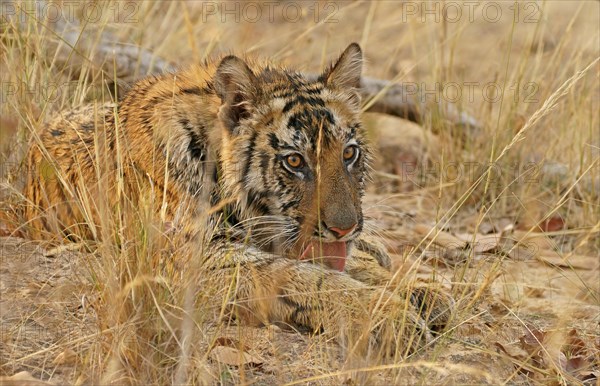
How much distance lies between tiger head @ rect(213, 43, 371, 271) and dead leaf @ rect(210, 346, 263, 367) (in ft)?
2.32

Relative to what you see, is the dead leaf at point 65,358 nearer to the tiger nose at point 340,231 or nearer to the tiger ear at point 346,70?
the tiger nose at point 340,231

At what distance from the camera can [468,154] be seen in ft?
21.6

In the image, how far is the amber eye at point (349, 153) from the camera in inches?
164

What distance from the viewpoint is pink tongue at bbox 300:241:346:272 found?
4123 mm

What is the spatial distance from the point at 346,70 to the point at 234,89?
66 centimetres

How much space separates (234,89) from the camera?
4.12 metres

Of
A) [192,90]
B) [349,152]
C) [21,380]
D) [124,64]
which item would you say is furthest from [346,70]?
[124,64]

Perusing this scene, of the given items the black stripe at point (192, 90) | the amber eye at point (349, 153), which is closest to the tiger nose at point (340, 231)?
the amber eye at point (349, 153)

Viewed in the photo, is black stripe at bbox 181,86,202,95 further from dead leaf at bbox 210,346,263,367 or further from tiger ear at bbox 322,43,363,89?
dead leaf at bbox 210,346,263,367

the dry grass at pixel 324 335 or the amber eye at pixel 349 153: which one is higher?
the amber eye at pixel 349 153

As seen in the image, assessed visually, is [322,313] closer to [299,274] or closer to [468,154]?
[299,274]

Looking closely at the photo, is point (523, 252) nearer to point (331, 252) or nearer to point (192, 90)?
point (331, 252)

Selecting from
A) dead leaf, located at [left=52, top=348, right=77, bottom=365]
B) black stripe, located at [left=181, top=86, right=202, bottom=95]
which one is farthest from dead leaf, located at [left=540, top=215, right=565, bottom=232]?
dead leaf, located at [left=52, top=348, right=77, bottom=365]

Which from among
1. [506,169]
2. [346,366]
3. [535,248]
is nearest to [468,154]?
[506,169]
